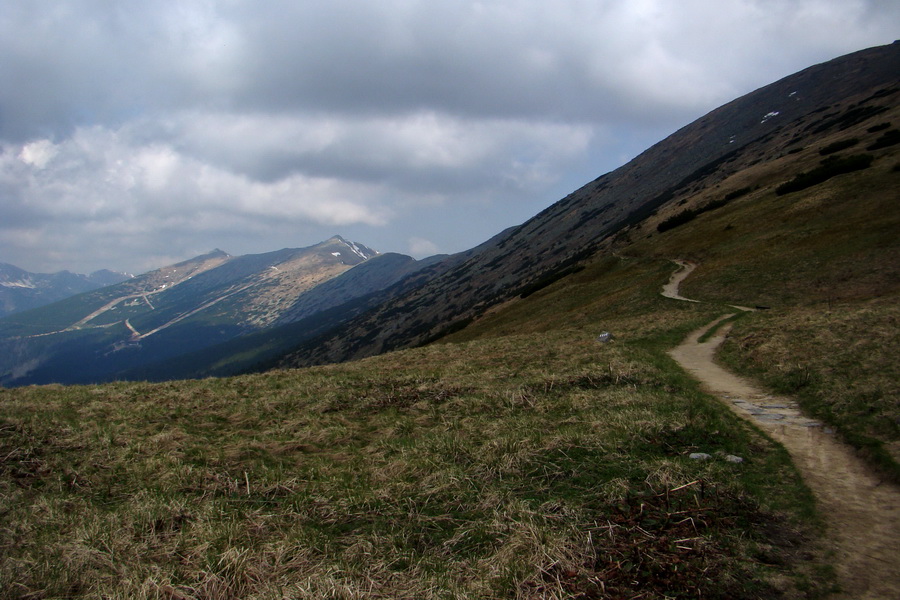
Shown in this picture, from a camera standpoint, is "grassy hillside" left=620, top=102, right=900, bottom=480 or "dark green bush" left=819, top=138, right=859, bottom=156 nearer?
"grassy hillside" left=620, top=102, right=900, bottom=480

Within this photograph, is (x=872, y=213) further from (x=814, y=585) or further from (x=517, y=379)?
(x=814, y=585)

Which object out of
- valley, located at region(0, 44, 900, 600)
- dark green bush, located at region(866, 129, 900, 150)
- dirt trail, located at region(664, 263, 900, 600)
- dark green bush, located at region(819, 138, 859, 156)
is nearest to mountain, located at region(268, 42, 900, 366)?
dark green bush, located at region(819, 138, 859, 156)

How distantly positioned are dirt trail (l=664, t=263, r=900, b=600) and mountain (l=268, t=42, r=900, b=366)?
241 ft

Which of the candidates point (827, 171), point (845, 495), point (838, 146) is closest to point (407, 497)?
point (845, 495)

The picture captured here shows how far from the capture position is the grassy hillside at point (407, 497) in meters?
5.92

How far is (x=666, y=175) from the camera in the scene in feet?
480

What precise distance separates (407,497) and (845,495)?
26.6 ft

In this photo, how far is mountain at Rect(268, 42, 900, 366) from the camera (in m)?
102

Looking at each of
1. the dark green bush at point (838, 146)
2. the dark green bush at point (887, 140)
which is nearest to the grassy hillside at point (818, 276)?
the dark green bush at point (838, 146)

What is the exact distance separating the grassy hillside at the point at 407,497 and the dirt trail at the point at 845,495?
44 centimetres

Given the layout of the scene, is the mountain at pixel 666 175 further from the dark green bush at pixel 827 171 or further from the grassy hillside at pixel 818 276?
the dark green bush at pixel 827 171

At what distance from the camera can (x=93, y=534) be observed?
23.7 ft

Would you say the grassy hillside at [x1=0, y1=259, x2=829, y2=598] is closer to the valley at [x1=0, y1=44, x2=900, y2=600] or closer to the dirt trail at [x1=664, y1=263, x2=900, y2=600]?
the valley at [x1=0, y1=44, x2=900, y2=600]

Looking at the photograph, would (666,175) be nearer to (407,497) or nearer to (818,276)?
(818,276)
